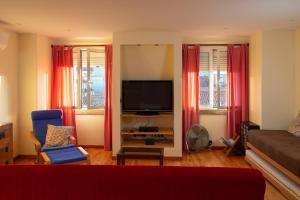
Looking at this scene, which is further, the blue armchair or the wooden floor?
the wooden floor

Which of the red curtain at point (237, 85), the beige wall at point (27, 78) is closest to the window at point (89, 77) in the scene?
the beige wall at point (27, 78)

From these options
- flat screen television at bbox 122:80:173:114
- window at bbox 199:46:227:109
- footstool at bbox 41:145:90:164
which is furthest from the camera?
window at bbox 199:46:227:109

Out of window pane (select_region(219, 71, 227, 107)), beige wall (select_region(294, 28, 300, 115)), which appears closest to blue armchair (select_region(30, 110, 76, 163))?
window pane (select_region(219, 71, 227, 107))

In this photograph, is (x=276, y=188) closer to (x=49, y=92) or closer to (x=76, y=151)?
(x=76, y=151)

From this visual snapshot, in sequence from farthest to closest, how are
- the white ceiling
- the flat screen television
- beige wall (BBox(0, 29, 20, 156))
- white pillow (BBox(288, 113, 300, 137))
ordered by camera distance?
the flat screen television, beige wall (BBox(0, 29, 20, 156)), white pillow (BBox(288, 113, 300, 137)), the white ceiling

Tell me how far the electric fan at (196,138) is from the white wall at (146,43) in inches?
18.9

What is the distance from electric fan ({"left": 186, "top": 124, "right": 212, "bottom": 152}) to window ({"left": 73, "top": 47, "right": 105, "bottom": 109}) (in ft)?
6.71

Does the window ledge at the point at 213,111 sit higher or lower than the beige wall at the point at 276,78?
lower

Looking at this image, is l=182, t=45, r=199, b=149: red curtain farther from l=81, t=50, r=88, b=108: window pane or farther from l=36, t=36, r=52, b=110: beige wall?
l=36, t=36, r=52, b=110: beige wall

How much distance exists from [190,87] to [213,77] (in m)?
0.60

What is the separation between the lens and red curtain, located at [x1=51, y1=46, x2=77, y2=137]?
6.07m

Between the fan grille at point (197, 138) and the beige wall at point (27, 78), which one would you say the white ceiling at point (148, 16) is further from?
the fan grille at point (197, 138)

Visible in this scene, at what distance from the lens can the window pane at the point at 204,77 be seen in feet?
20.2

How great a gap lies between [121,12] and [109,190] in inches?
109
